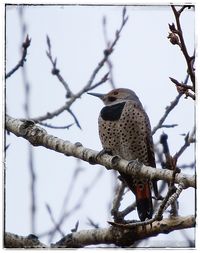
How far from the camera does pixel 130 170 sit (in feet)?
5.16

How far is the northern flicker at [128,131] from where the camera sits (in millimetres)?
1817

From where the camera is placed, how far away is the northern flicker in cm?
182

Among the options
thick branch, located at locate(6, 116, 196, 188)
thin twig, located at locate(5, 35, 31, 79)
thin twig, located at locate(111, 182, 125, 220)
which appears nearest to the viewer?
thick branch, located at locate(6, 116, 196, 188)

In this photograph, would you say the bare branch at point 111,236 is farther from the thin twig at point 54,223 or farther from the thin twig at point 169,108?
the thin twig at point 169,108

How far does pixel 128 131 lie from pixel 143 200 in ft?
0.91

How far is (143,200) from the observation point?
5.89 ft

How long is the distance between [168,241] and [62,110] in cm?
61

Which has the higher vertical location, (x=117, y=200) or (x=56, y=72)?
(x=56, y=72)

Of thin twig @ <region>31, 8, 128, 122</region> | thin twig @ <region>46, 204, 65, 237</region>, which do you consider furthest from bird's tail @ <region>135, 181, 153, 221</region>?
thin twig @ <region>31, 8, 128, 122</region>

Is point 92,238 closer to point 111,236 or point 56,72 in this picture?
point 111,236

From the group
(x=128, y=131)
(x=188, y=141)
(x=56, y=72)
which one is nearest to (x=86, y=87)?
(x=56, y=72)

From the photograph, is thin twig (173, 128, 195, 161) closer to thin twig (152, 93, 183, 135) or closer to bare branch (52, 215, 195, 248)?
Result: thin twig (152, 93, 183, 135)

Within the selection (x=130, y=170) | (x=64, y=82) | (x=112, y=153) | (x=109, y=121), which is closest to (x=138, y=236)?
(x=130, y=170)

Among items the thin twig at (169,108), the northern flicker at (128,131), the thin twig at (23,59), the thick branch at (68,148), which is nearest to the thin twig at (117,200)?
the northern flicker at (128,131)
